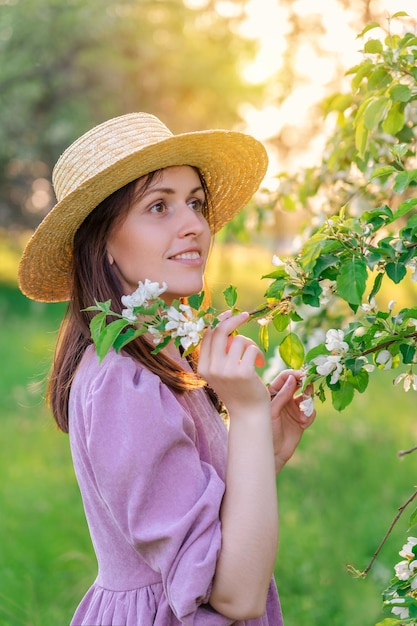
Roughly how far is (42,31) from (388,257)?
1429 centimetres

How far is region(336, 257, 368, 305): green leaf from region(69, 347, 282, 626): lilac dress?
421 mm

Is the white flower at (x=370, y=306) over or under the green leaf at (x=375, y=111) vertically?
under

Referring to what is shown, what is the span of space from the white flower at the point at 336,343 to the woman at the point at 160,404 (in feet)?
0.53

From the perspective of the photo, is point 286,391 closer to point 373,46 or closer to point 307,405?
point 307,405

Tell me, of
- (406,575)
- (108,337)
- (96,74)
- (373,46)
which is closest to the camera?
(108,337)

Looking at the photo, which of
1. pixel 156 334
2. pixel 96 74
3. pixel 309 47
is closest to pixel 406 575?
pixel 156 334

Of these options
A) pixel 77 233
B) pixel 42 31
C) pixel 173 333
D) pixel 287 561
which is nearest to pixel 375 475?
pixel 287 561

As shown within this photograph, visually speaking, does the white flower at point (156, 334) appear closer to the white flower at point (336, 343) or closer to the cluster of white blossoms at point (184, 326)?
the cluster of white blossoms at point (184, 326)

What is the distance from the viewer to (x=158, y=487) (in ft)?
5.61

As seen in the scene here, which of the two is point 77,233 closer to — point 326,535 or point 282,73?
point 326,535

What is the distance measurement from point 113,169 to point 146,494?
725 millimetres

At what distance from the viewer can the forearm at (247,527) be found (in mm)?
1681

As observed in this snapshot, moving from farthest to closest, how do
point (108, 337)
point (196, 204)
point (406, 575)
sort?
point (196, 204), point (406, 575), point (108, 337)

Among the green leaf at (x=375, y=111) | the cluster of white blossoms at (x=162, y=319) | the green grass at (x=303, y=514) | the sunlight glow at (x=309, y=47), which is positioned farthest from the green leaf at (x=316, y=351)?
the sunlight glow at (x=309, y=47)
